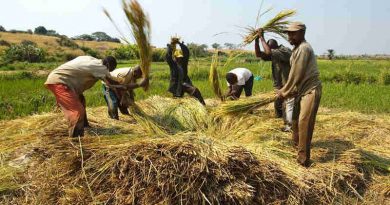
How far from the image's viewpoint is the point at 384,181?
4.17m

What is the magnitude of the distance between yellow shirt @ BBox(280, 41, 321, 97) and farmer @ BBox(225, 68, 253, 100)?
1.95 metres

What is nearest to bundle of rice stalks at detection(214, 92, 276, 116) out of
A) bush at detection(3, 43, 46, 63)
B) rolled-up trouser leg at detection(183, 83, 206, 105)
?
rolled-up trouser leg at detection(183, 83, 206, 105)

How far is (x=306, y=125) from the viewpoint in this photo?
415cm

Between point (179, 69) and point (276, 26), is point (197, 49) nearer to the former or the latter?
point (179, 69)

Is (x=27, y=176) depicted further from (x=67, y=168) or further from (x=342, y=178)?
(x=342, y=178)

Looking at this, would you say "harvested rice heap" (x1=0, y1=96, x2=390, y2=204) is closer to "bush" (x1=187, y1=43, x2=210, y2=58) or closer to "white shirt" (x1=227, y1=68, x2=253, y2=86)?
"white shirt" (x1=227, y1=68, x2=253, y2=86)

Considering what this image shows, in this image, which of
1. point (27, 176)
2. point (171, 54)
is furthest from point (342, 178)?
point (171, 54)

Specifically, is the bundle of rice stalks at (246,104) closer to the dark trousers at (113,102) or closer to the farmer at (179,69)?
the dark trousers at (113,102)

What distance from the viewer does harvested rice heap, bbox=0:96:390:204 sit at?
322 centimetres

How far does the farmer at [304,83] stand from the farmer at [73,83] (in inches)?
79.4

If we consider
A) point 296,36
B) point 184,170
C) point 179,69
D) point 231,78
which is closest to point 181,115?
point 231,78

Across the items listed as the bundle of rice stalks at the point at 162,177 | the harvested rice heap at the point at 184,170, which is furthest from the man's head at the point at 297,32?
the bundle of rice stalks at the point at 162,177

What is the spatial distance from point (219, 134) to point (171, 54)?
2.14m

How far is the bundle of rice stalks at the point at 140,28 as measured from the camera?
452 centimetres
